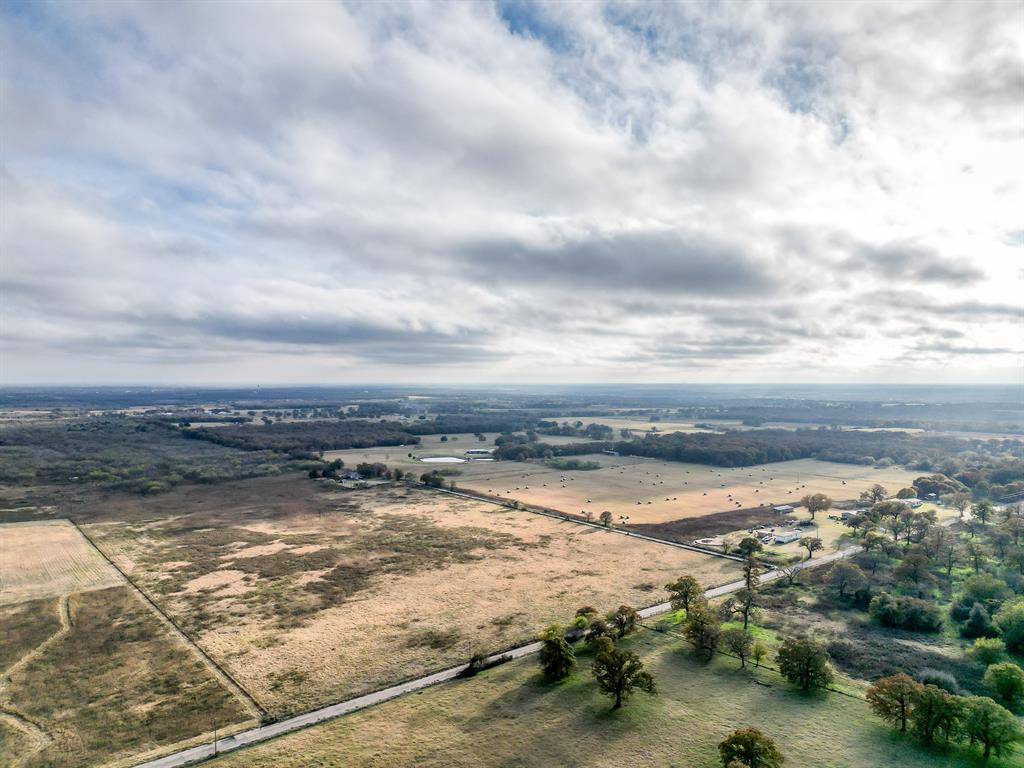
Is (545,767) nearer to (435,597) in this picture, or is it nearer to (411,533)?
(435,597)

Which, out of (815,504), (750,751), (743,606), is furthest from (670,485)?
(750,751)

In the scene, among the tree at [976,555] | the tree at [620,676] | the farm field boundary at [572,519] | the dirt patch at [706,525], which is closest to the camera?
the tree at [620,676]

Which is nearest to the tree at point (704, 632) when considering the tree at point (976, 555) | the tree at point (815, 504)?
the tree at point (976, 555)

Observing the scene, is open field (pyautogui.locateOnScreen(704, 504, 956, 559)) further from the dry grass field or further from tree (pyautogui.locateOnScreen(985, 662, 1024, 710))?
the dry grass field

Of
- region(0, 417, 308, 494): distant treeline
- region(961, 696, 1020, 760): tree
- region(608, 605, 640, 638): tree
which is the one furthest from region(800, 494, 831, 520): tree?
region(0, 417, 308, 494): distant treeline

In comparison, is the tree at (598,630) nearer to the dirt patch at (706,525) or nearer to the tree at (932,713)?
the tree at (932,713)

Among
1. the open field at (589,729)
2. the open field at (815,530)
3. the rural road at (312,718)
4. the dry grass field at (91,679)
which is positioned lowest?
the dry grass field at (91,679)
